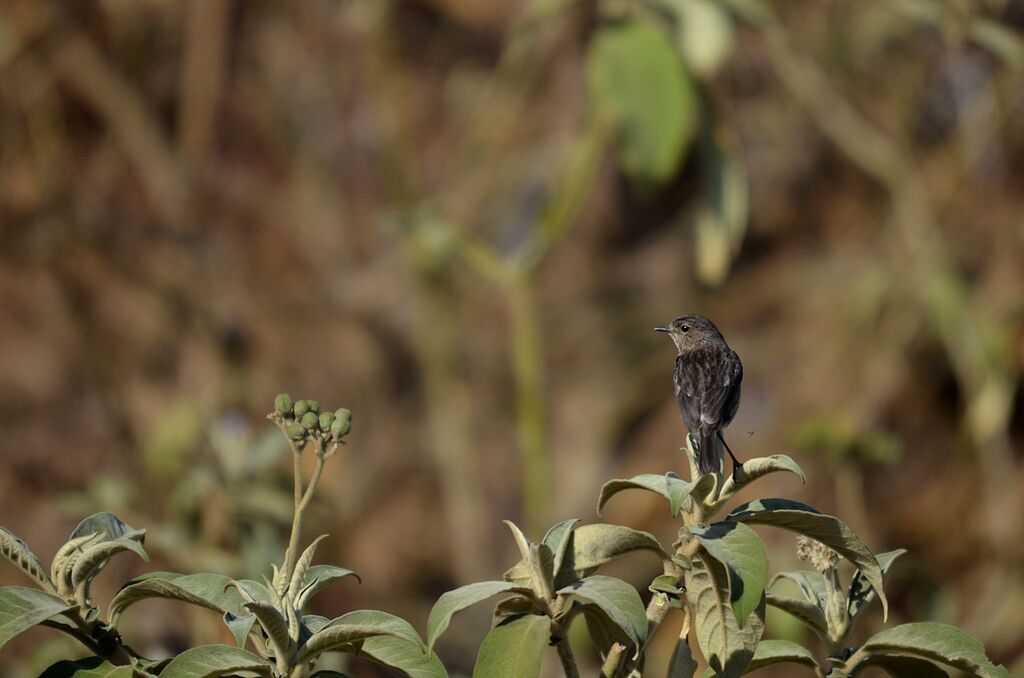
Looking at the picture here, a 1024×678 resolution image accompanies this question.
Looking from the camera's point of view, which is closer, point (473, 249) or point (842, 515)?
point (473, 249)

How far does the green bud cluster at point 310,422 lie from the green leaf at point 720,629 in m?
0.38

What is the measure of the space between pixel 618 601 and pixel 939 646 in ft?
1.17

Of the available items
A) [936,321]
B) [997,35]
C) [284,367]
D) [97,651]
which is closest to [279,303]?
[284,367]

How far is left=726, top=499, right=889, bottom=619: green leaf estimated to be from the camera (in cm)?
118

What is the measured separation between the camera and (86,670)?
115cm

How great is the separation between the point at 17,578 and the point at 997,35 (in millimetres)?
3355

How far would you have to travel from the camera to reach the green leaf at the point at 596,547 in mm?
1190

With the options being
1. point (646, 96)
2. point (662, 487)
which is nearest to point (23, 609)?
point (662, 487)

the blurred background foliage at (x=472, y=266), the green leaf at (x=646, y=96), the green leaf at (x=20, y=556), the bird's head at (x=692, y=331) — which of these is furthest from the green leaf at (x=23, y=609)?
the blurred background foliage at (x=472, y=266)

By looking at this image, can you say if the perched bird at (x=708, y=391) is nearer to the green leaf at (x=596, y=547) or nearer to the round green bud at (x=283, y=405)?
the green leaf at (x=596, y=547)

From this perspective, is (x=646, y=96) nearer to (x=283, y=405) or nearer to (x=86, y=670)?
(x=283, y=405)

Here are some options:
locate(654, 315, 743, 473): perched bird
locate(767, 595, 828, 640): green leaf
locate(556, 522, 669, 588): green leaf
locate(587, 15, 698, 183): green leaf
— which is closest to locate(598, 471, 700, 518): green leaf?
locate(556, 522, 669, 588): green leaf

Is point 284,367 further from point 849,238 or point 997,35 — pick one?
point 997,35

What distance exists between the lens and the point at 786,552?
3.81 meters
